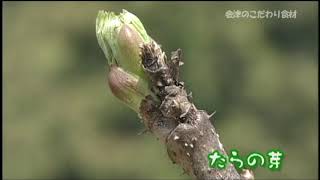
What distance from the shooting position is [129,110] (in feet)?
37.9

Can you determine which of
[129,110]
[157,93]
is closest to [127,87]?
[157,93]

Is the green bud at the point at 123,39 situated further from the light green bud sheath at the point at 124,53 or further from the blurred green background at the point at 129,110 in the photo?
the blurred green background at the point at 129,110

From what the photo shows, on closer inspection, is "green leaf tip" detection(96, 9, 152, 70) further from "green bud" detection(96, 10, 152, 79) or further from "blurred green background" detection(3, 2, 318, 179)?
"blurred green background" detection(3, 2, 318, 179)

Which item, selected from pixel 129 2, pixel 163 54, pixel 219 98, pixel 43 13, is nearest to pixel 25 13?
pixel 43 13

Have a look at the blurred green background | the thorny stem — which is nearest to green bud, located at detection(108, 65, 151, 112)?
the thorny stem

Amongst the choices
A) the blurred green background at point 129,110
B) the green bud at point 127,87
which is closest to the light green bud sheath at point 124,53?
the green bud at point 127,87

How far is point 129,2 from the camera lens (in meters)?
12.7

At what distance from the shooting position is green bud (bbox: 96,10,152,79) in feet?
3.65

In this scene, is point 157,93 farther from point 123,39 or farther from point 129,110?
point 129,110

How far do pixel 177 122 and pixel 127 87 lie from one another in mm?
77

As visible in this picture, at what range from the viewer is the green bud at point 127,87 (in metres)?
1.13

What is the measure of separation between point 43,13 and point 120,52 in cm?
1232

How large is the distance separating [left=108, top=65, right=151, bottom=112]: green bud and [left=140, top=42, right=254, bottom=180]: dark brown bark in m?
0.01

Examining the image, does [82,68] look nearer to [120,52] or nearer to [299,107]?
[299,107]
